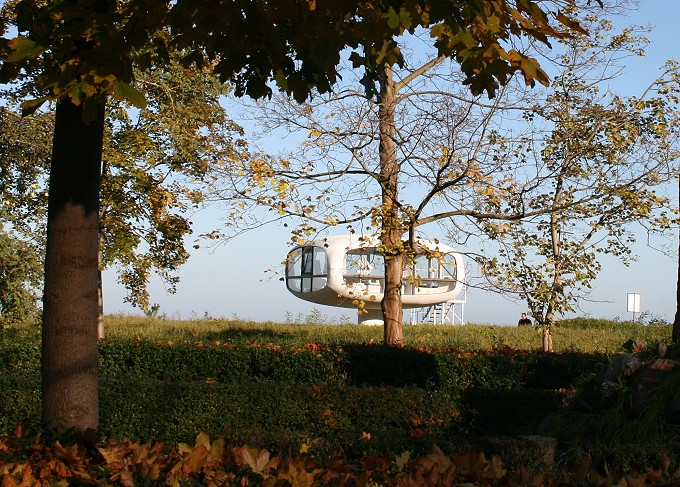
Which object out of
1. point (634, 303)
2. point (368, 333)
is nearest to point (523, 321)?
point (634, 303)

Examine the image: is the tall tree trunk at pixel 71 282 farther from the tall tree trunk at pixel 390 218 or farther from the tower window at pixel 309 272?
the tower window at pixel 309 272

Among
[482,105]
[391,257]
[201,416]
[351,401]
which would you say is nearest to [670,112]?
[482,105]

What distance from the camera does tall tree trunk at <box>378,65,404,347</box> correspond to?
1366cm

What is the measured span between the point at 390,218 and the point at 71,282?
8259mm

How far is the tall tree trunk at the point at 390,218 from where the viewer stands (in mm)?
13656

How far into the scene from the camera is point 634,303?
31594 millimetres

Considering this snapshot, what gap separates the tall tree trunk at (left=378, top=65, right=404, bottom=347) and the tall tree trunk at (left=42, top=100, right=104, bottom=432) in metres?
8.02

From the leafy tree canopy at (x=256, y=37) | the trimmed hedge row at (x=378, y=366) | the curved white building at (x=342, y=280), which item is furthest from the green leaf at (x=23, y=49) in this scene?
the curved white building at (x=342, y=280)

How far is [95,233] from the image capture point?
5.91 m

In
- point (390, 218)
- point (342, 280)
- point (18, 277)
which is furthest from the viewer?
point (342, 280)

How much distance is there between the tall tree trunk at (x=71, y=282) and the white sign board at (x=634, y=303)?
28.5 metres

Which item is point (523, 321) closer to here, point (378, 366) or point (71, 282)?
point (378, 366)

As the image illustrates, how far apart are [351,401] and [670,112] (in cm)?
978

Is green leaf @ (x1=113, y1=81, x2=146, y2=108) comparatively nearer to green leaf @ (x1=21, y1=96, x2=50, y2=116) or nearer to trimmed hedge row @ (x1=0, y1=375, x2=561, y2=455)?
green leaf @ (x1=21, y1=96, x2=50, y2=116)
